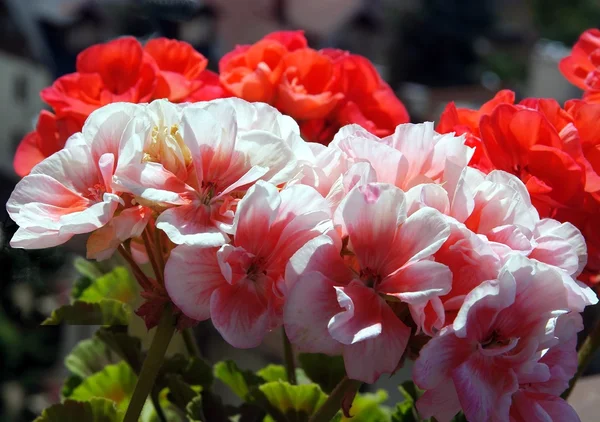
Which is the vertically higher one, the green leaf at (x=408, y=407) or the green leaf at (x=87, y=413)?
the green leaf at (x=87, y=413)

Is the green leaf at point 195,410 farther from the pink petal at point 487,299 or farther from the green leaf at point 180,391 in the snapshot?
the pink petal at point 487,299

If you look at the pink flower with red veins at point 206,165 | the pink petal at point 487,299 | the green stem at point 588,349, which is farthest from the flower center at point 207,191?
the green stem at point 588,349

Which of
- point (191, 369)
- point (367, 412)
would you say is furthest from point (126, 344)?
point (367, 412)

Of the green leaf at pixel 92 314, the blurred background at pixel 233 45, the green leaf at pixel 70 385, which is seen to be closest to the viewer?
the green leaf at pixel 92 314

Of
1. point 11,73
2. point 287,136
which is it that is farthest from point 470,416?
point 11,73

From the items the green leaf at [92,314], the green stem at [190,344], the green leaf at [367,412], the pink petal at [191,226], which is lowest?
the green leaf at [367,412]

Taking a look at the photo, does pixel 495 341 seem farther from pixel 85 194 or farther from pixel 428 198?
pixel 85 194
